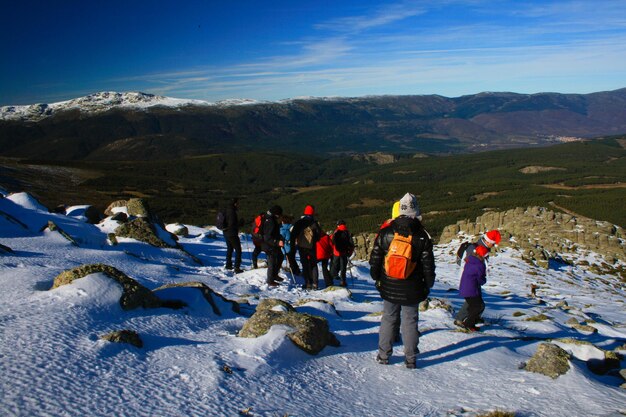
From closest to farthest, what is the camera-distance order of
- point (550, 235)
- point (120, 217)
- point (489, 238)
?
point (489, 238), point (120, 217), point (550, 235)

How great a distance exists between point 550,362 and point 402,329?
6.97 feet

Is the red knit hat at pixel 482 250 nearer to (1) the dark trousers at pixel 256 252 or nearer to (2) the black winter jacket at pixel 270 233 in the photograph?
(2) the black winter jacket at pixel 270 233

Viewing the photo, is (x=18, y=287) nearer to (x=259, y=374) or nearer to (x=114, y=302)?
(x=114, y=302)

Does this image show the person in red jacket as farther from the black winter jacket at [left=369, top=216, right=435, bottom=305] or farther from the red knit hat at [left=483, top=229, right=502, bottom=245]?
the black winter jacket at [left=369, top=216, right=435, bottom=305]

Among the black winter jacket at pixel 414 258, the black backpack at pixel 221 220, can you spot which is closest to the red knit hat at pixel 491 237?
the black winter jacket at pixel 414 258

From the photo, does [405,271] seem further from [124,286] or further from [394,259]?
[124,286]

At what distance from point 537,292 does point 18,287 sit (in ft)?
65.4

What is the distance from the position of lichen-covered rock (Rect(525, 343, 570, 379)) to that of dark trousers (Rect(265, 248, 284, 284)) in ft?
24.3

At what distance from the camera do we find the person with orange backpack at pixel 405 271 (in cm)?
577

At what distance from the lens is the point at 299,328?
20.1ft

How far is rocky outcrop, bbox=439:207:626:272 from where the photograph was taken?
29281 millimetres

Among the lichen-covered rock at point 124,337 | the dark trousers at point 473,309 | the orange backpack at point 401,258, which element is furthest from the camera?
the dark trousers at point 473,309

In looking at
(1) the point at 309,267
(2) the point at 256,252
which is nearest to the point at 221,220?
(2) the point at 256,252

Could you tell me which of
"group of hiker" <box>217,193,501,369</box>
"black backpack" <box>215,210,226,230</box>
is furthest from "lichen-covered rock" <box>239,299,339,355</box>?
"black backpack" <box>215,210,226,230</box>
